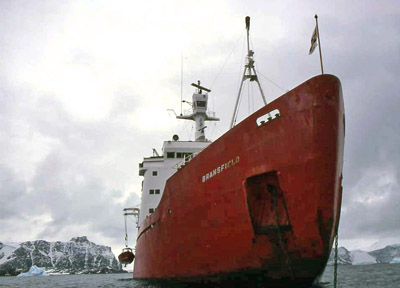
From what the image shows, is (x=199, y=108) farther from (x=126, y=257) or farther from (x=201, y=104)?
(x=126, y=257)

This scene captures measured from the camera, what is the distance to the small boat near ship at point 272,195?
9141mm

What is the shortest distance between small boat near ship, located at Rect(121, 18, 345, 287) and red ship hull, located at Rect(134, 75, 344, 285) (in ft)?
0.08

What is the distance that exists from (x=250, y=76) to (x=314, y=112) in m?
5.99

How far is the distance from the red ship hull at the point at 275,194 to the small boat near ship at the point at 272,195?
1.0 inches

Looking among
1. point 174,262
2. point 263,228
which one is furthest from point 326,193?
point 174,262

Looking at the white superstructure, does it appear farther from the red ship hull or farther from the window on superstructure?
the red ship hull

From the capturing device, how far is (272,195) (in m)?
9.98

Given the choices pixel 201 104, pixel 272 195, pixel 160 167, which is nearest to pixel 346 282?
pixel 160 167

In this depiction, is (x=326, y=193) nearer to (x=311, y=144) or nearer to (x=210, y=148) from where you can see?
(x=311, y=144)

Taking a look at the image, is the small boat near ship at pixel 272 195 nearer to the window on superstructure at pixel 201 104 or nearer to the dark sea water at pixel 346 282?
the dark sea water at pixel 346 282

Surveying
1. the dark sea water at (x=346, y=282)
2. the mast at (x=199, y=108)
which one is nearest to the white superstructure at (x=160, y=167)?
the mast at (x=199, y=108)

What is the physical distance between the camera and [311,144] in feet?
30.0

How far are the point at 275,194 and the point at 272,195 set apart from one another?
126mm

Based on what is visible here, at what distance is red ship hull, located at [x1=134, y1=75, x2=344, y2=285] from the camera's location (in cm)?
913
